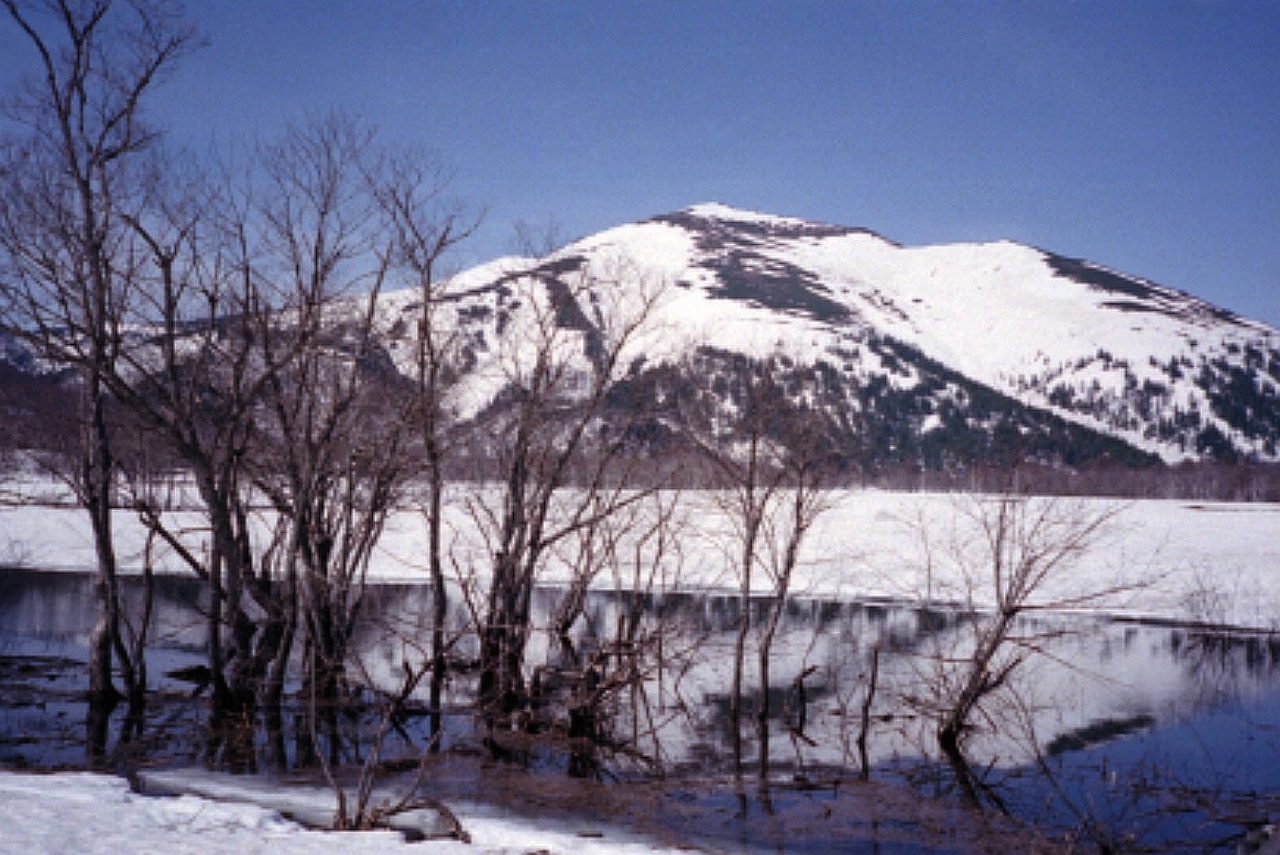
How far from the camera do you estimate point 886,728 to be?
18.0m

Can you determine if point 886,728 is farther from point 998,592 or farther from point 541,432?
point 541,432

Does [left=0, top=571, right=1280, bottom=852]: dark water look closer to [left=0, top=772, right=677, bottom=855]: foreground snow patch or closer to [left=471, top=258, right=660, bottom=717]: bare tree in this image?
[left=471, top=258, right=660, bottom=717]: bare tree

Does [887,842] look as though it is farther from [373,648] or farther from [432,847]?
[373,648]

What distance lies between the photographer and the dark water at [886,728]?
1316 cm

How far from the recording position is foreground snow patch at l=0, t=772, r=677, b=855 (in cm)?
918

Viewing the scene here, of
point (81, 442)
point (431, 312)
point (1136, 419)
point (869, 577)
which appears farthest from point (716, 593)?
point (1136, 419)

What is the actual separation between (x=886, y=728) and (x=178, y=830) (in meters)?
11.7

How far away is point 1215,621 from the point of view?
31.5 metres

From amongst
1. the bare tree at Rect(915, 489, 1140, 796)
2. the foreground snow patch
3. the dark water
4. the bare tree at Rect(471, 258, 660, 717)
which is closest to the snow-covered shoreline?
the bare tree at Rect(915, 489, 1140, 796)

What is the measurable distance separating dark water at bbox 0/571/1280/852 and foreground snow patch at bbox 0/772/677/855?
6.56ft

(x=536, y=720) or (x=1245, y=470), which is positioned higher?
(x=1245, y=470)

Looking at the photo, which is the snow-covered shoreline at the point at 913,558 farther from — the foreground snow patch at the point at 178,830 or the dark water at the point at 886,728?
the foreground snow patch at the point at 178,830

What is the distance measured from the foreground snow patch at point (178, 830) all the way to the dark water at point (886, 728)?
200 cm

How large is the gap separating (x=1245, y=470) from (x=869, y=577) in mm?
87989
